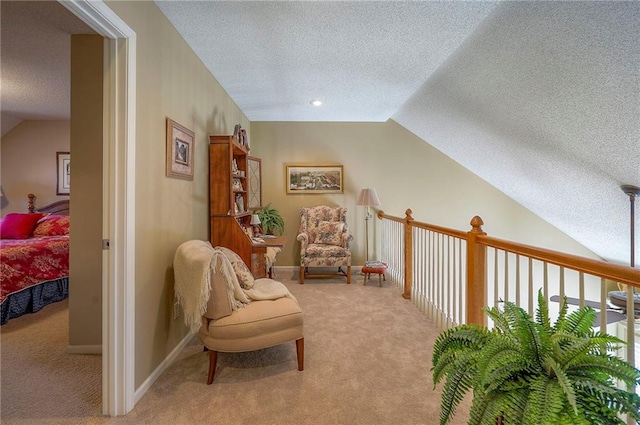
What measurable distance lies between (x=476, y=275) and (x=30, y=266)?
4.11 m

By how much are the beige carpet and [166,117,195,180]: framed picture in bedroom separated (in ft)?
4.62

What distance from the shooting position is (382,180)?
5078 millimetres

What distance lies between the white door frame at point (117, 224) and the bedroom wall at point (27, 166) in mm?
4199

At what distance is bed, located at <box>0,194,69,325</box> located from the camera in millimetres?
2803

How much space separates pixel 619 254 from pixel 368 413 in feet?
15.5

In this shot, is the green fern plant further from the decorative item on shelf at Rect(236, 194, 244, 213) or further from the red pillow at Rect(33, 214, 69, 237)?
the red pillow at Rect(33, 214, 69, 237)

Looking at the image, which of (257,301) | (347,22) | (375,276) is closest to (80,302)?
(257,301)

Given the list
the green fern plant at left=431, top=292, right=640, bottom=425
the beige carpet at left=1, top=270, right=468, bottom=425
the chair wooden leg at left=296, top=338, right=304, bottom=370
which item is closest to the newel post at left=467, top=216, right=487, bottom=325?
the beige carpet at left=1, top=270, right=468, bottom=425

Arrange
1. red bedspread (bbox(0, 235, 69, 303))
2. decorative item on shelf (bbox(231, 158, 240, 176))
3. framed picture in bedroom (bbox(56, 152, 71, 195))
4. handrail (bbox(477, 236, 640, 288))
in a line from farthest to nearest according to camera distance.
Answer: framed picture in bedroom (bbox(56, 152, 71, 195)), decorative item on shelf (bbox(231, 158, 240, 176)), red bedspread (bbox(0, 235, 69, 303)), handrail (bbox(477, 236, 640, 288))

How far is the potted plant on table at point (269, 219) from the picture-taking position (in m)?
4.51

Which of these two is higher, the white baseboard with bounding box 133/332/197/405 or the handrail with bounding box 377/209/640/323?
the handrail with bounding box 377/209/640/323

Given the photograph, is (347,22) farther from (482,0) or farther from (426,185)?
(426,185)

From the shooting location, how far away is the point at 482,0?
2.00 meters

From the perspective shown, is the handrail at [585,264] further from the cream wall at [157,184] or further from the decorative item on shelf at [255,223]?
the decorative item on shelf at [255,223]
